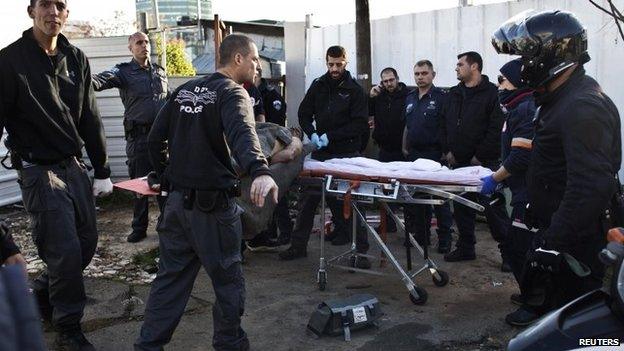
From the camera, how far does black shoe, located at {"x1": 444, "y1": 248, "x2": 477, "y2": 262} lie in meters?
5.95

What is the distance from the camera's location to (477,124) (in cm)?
588

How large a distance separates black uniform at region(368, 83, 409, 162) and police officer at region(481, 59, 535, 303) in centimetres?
244

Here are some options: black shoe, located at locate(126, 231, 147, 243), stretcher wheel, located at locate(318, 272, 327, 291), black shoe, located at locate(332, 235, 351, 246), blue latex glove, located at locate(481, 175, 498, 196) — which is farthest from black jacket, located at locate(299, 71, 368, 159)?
black shoe, located at locate(126, 231, 147, 243)

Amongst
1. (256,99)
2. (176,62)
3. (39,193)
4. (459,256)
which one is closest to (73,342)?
(39,193)

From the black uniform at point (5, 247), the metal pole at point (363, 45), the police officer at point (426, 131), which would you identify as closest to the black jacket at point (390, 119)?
the police officer at point (426, 131)

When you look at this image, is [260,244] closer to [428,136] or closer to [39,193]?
[428,136]

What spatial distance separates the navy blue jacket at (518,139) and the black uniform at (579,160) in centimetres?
114

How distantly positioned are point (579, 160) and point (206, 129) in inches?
74.4

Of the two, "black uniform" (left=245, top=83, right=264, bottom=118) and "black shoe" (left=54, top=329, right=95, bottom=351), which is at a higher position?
"black uniform" (left=245, top=83, right=264, bottom=118)

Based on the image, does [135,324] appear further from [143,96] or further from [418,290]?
[143,96]

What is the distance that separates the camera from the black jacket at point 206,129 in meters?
3.34

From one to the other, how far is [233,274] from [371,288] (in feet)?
6.50

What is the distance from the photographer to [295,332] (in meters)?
4.37

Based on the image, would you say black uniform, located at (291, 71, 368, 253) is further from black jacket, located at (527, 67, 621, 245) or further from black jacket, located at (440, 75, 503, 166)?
black jacket, located at (527, 67, 621, 245)
